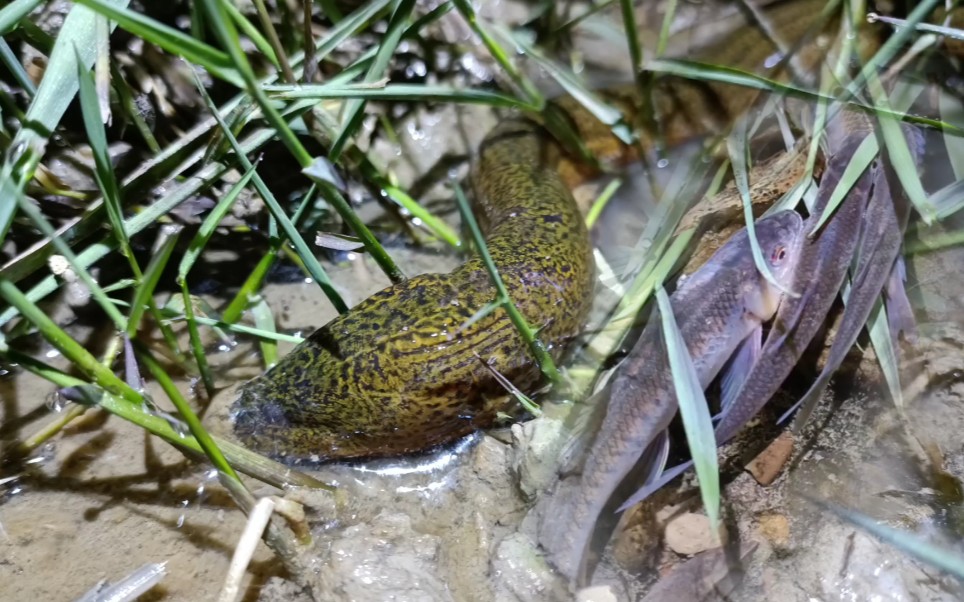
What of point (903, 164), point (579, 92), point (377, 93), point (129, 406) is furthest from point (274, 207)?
point (903, 164)

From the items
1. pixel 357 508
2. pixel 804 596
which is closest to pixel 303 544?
pixel 357 508

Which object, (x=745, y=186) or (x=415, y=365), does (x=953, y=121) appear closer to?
(x=745, y=186)

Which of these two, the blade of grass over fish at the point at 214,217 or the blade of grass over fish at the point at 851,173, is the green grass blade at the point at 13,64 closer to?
the blade of grass over fish at the point at 214,217

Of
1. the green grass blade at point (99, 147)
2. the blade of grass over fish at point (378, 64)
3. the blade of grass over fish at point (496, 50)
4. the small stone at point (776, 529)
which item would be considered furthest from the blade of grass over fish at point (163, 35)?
the small stone at point (776, 529)

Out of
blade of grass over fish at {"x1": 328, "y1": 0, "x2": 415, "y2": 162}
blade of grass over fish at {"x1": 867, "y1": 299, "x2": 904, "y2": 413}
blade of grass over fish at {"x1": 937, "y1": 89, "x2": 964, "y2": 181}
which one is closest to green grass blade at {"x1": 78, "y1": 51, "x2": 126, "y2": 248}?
blade of grass over fish at {"x1": 328, "y1": 0, "x2": 415, "y2": 162}

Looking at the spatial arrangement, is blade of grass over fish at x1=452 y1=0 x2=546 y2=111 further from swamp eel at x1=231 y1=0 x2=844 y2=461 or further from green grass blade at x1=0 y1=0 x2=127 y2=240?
green grass blade at x1=0 y1=0 x2=127 y2=240
